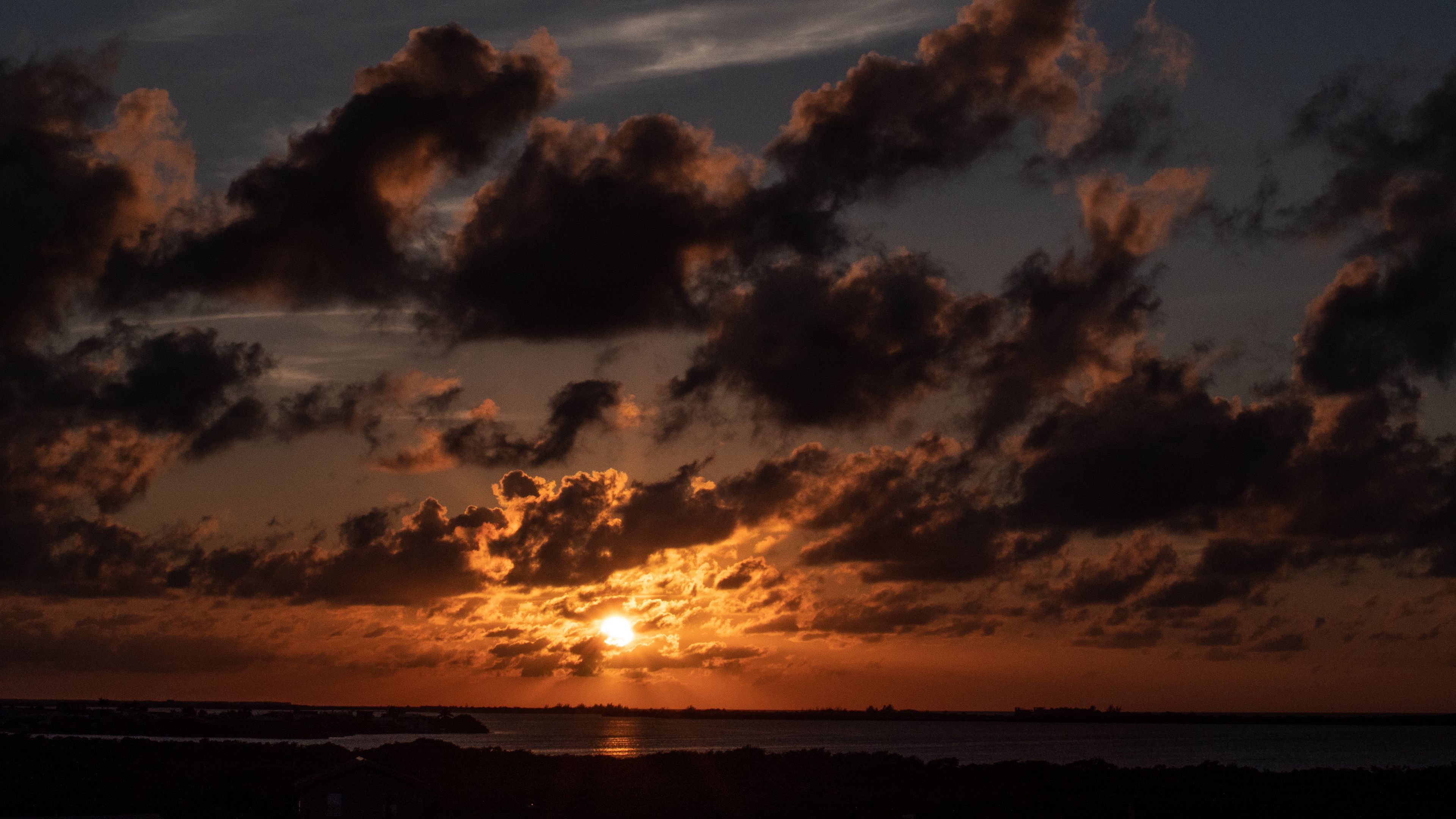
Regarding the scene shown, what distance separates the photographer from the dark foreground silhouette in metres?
86.4

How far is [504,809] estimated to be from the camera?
3516 inches

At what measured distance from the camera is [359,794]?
67750 mm

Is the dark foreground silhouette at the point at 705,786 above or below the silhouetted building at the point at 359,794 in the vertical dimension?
below

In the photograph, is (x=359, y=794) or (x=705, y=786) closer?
(x=359, y=794)

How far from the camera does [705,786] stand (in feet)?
378

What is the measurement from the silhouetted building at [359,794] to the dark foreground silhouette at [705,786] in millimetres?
6098

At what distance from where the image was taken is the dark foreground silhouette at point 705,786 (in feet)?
284

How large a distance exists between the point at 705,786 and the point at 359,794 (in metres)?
52.4

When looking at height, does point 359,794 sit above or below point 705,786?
above

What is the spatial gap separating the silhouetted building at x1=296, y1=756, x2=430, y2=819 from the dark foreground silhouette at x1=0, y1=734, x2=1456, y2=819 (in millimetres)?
6098

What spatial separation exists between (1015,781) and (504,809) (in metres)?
48.3

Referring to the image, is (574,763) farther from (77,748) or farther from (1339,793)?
(1339,793)

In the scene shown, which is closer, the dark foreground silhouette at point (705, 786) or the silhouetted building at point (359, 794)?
the silhouetted building at point (359, 794)

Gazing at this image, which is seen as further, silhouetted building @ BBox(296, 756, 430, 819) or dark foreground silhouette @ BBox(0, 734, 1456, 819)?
dark foreground silhouette @ BBox(0, 734, 1456, 819)
